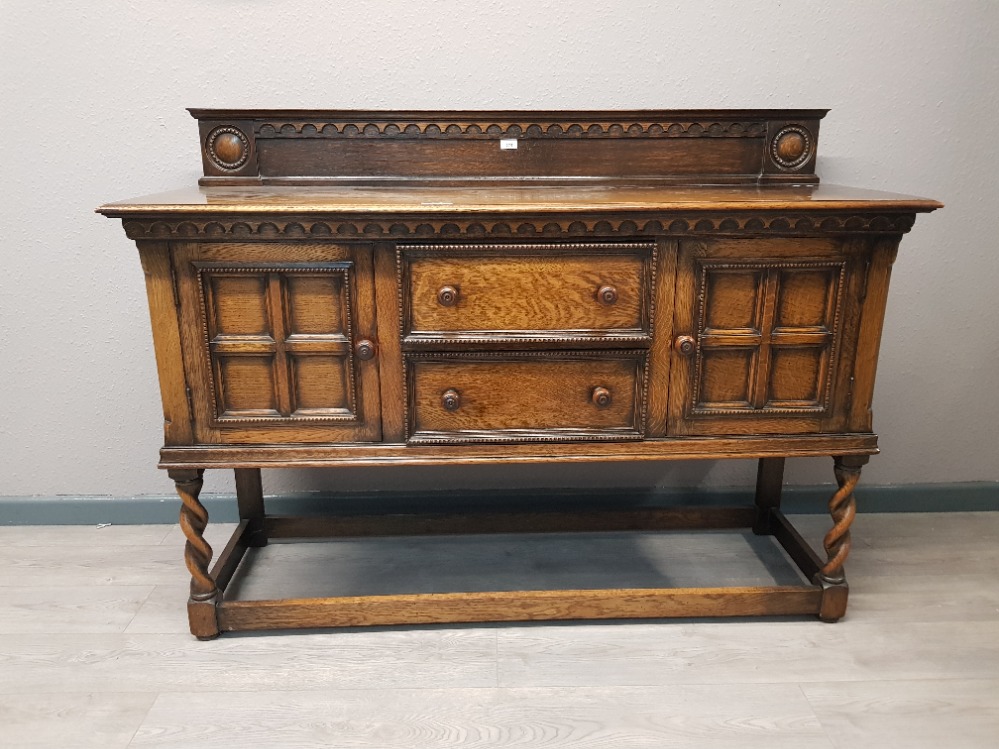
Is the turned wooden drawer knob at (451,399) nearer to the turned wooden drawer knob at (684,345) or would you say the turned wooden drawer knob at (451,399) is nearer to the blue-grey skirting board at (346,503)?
the turned wooden drawer knob at (684,345)

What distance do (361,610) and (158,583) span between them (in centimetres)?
71

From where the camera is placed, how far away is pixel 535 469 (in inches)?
98.9

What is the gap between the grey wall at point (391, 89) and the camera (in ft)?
6.98

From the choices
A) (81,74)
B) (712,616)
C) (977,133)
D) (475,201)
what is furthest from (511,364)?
(977,133)

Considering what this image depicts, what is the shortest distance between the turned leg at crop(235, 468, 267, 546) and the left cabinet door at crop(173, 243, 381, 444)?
0.58 metres

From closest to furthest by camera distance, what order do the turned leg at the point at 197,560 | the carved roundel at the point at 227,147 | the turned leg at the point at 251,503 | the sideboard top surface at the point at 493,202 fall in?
the sideboard top surface at the point at 493,202, the turned leg at the point at 197,560, the carved roundel at the point at 227,147, the turned leg at the point at 251,503

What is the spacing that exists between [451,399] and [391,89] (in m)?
1.03

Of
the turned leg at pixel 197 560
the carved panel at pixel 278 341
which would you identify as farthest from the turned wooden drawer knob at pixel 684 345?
the turned leg at pixel 197 560

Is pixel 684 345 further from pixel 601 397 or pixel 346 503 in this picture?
pixel 346 503

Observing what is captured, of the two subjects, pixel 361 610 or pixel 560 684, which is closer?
pixel 560 684

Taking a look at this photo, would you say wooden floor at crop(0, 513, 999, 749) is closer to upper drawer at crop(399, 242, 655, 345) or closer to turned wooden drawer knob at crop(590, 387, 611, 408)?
turned wooden drawer knob at crop(590, 387, 611, 408)

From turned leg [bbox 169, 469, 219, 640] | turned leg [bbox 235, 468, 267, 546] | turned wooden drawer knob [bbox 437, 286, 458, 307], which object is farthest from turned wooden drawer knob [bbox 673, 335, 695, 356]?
turned leg [bbox 235, 468, 267, 546]

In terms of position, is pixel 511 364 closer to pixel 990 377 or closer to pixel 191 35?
pixel 191 35


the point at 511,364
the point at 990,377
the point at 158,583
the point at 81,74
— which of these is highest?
the point at 81,74
